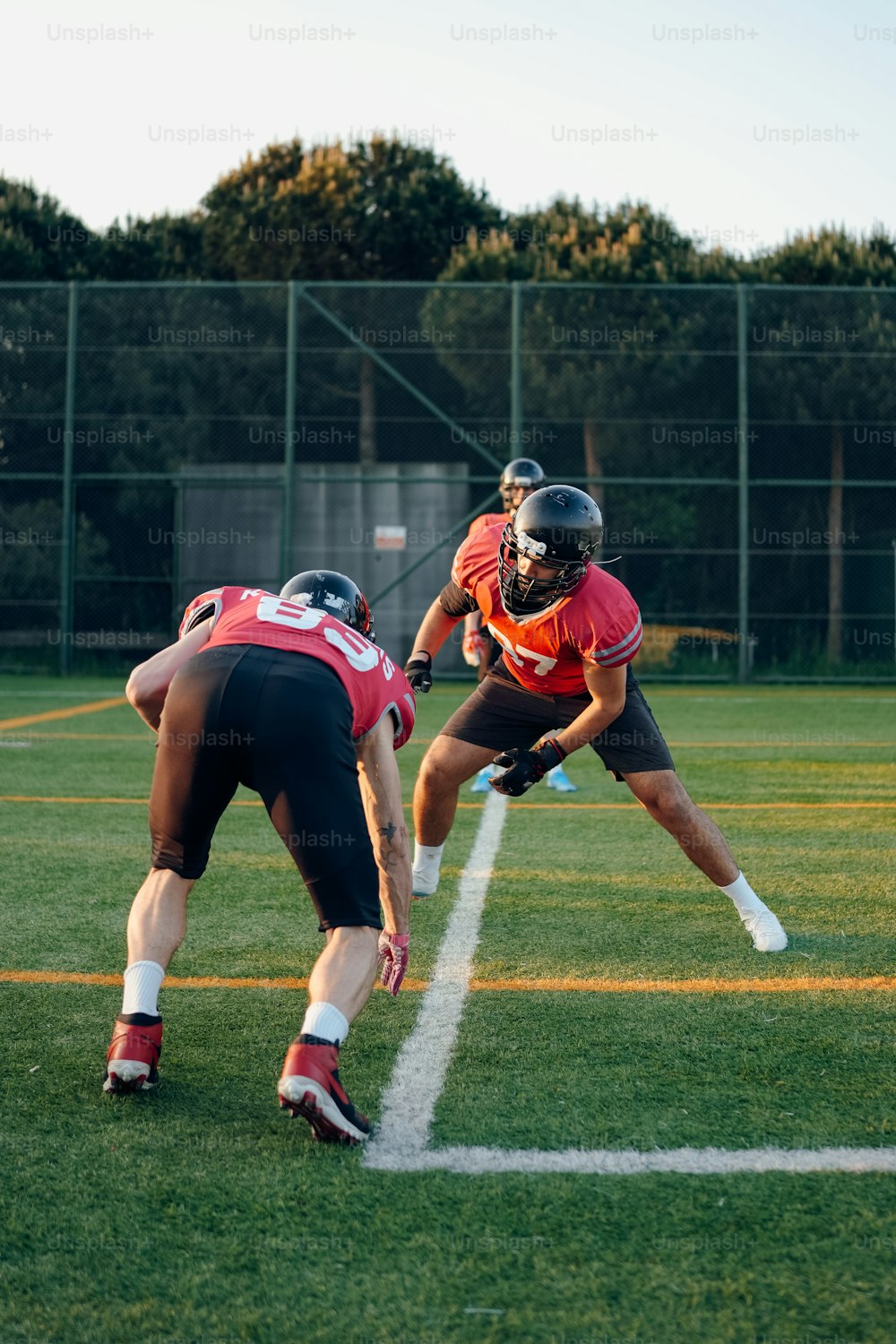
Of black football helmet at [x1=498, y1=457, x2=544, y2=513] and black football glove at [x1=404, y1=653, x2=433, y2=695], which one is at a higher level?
black football helmet at [x1=498, y1=457, x2=544, y2=513]

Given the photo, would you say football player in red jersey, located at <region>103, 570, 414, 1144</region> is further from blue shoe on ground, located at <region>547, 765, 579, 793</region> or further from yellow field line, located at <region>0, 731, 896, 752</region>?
yellow field line, located at <region>0, 731, 896, 752</region>

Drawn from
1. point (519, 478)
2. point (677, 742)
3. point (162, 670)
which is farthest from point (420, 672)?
point (677, 742)

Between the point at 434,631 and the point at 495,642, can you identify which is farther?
the point at 495,642

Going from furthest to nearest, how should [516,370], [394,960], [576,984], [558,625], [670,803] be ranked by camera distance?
1. [516,370]
2. [670,803]
3. [558,625]
4. [576,984]
5. [394,960]

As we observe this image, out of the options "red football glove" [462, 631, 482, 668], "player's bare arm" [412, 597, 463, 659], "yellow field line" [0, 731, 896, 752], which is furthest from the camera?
"yellow field line" [0, 731, 896, 752]

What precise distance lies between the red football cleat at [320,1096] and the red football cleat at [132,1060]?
470 mm

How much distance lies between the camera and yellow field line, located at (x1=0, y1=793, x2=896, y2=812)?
793cm

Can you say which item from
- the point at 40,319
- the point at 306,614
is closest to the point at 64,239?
the point at 40,319

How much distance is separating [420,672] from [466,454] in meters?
13.3

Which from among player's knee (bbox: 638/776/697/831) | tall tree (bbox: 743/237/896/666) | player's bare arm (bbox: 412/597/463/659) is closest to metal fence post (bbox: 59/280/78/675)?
tall tree (bbox: 743/237/896/666)

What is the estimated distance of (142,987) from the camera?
11.2 ft

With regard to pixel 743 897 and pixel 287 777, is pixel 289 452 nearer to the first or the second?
pixel 743 897

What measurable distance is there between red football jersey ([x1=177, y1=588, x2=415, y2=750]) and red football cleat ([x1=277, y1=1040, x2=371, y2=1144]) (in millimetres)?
897

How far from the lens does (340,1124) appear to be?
300 centimetres
